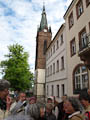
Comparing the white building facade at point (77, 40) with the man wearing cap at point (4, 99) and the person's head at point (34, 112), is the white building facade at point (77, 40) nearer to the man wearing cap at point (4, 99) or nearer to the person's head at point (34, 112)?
the man wearing cap at point (4, 99)

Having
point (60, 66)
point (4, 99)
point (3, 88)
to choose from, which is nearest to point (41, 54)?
point (60, 66)

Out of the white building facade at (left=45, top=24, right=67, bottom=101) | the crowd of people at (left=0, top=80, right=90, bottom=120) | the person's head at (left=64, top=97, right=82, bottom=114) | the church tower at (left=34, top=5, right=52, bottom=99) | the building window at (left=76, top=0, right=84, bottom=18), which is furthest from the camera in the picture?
→ the church tower at (left=34, top=5, right=52, bottom=99)

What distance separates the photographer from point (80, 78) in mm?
11266

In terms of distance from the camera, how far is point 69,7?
13969mm

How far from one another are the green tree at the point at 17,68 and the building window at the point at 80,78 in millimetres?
11743

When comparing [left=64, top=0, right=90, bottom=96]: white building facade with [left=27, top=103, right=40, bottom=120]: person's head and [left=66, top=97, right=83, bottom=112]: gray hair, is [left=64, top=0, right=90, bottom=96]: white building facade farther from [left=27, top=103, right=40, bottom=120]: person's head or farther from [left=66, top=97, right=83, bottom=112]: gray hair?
[left=27, top=103, right=40, bottom=120]: person's head

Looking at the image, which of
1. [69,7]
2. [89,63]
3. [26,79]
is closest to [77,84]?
[89,63]

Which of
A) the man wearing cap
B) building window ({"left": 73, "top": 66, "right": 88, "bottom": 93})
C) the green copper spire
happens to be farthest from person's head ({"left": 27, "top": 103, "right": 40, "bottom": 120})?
the green copper spire

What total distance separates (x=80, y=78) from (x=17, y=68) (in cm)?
1291

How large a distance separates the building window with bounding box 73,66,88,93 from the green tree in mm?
11743

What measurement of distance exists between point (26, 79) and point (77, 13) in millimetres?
14037

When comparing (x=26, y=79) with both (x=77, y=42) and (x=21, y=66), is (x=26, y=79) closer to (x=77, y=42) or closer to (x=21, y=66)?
(x=21, y=66)

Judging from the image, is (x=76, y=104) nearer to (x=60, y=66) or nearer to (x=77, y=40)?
(x=77, y=40)

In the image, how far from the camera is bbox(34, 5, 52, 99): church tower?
33.5m
